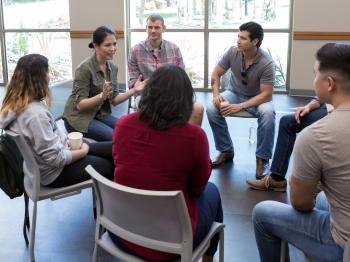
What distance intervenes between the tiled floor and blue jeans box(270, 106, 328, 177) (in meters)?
0.22

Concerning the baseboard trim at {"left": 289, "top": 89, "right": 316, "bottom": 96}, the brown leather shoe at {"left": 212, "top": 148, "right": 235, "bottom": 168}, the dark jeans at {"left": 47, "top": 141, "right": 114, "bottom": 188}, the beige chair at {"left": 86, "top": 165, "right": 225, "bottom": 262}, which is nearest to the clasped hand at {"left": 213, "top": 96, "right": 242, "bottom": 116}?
the brown leather shoe at {"left": 212, "top": 148, "right": 235, "bottom": 168}

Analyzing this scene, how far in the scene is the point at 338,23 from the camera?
6.17 metres

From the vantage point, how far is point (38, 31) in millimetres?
7281

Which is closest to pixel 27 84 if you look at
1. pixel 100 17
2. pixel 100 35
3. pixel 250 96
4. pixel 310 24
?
pixel 100 35

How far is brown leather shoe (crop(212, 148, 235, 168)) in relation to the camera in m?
3.71

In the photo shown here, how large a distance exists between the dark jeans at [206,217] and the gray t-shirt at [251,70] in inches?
72.3

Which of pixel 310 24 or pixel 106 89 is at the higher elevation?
pixel 310 24

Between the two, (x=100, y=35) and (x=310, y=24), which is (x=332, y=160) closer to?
(x=100, y=35)

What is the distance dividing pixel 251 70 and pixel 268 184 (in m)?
0.99

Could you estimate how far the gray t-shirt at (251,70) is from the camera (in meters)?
3.60

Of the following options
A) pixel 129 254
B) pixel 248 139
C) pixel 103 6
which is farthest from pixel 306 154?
pixel 103 6

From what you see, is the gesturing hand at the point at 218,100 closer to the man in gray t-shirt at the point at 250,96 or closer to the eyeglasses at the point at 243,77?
the man in gray t-shirt at the point at 250,96

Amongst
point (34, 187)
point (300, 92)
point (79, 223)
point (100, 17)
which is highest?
point (100, 17)

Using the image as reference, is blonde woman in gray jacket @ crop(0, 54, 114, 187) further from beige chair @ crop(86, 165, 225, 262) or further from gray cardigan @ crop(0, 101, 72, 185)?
beige chair @ crop(86, 165, 225, 262)
